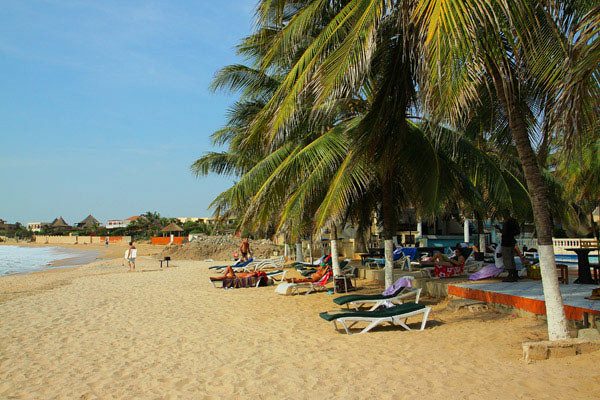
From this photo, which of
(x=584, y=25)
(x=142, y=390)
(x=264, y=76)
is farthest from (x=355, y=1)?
(x=264, y=76)

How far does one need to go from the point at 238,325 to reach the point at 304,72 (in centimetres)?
434

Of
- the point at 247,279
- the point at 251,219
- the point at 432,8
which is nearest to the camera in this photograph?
the point at 432,8

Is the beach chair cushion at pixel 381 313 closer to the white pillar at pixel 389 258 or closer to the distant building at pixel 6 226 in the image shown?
the white pillar at pixel 389 258

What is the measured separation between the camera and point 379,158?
749 centimetres

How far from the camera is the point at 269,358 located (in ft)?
19.1

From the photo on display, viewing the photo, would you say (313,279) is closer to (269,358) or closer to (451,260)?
(451,260)

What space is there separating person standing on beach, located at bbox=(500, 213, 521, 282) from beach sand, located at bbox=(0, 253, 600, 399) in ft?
5.49

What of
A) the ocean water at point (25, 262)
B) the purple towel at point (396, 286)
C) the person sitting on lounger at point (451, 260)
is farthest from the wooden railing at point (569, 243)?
the ocean water at point (25, 262)

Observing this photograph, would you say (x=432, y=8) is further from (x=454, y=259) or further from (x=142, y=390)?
(x=454, y=259)

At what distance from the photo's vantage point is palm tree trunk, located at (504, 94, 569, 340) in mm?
5188

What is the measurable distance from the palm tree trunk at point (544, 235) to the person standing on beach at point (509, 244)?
3.99 metres

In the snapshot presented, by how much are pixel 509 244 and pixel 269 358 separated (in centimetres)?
566

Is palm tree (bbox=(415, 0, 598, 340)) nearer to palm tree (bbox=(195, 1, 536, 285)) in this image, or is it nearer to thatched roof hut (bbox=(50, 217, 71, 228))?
palm tree (bbox=(195, 1, 536, 285))

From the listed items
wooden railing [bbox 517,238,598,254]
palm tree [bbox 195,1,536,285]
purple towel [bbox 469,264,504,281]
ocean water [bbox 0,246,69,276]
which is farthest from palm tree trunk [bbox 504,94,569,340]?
ocean water [bbox 0,246,69,276]
